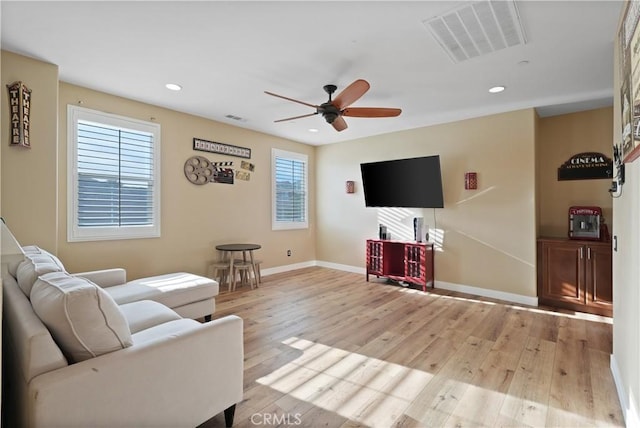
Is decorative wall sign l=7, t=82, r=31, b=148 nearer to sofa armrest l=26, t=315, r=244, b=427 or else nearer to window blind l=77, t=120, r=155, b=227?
window blind l=77, t=120, r=155, b=227

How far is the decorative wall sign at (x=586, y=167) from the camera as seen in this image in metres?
3.98

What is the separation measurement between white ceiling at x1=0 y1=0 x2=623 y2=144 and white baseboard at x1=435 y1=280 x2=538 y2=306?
97.3 inches

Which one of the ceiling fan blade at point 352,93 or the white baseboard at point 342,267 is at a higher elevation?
the ceiling fan blade at point 352,93

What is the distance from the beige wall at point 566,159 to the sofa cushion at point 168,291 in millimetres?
4551

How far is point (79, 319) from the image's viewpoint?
1.28 metres

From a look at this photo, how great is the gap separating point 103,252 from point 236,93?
247 centimetres

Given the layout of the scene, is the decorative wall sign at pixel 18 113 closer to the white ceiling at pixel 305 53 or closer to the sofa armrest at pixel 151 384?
the white ceiling at pixel 305 53

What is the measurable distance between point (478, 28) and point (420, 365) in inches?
103

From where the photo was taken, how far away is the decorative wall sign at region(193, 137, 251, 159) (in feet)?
15.2

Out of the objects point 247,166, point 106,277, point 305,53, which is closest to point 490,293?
point 305,53

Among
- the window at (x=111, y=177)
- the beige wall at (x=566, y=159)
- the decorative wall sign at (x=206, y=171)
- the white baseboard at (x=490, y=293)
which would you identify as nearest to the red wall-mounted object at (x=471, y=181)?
the beige wall at (x=566, y=159)

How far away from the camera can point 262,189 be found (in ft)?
18.2

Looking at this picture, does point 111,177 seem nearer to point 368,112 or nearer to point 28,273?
point 28,273

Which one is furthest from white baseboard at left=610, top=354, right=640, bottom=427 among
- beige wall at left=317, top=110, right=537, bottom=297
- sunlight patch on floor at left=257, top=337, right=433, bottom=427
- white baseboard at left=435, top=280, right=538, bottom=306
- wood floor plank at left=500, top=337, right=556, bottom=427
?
beige wall at left=317, top=110, right=537, bottom=297
